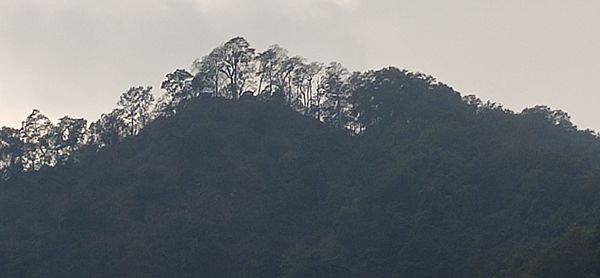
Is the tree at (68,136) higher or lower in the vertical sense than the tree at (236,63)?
lower

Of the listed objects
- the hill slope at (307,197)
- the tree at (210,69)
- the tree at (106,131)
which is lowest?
the hill slope at (307,197)

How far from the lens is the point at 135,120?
77.1m

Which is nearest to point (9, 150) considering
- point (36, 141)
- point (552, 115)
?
point (36, 141)

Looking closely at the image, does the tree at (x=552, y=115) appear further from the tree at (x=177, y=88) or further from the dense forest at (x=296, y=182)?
the tree at (x=177, y=88)

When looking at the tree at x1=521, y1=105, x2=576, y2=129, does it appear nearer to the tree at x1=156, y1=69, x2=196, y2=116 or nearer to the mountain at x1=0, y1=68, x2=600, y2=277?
the mountain at x1=0, y1=68, x2=600, y2=277

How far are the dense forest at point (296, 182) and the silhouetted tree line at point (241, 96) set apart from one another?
0.35 ft

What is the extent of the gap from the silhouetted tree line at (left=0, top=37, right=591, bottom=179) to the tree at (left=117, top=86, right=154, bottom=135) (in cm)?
7

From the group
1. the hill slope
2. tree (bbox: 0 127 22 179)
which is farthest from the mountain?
tree (bbox: 0 127 22 179)

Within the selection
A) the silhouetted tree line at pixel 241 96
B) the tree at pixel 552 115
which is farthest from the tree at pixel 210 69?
the tree at pixel 552 115

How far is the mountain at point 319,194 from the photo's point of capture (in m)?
53.8

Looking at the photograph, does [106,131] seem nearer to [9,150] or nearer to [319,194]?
[9,150]

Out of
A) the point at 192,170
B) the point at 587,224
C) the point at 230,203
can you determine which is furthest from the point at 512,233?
the point at 192,170

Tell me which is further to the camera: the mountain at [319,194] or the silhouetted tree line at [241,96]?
the silhouetted tree line at [241,96]

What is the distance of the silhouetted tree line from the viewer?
71.8m
